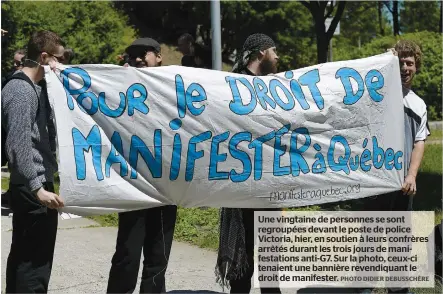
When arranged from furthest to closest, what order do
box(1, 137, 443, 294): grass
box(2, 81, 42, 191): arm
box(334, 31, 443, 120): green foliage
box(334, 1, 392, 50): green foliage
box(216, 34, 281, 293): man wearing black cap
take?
box(334, 1, 392, 50): green foliage, box(334, 31, 443, 120): green foliage, box(1, 137, 443, 294): grass, box(216, 34, 281, 293): man wearing black cap, box(2, 81, 42, 191): arm

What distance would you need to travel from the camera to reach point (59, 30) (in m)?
15.8

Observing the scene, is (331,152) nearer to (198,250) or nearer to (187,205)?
(187,205)

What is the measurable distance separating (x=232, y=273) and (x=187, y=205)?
569 mm

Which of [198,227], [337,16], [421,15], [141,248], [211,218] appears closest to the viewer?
[141,248]

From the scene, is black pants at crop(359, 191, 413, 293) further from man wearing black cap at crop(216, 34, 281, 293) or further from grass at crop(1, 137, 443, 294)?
man wearing black cap at crop(216, 34, 281, 293)

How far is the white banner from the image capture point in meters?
4.66

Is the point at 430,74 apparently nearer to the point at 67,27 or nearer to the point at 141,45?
the point at 67,27

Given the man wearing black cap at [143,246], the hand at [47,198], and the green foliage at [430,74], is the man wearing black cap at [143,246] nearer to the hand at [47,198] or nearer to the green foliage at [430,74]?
the hand at [47,198]

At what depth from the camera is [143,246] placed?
4902mm

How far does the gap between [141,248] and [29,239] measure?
0.69 metres

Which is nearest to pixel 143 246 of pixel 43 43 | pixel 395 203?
pixel 43 43

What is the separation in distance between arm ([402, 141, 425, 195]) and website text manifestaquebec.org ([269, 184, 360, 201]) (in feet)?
1.12

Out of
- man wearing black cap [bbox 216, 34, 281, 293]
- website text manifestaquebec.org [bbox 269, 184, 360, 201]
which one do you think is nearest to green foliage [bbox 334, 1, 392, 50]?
website text manifestaquebec.org [bbox 269, 184, 360, 201]

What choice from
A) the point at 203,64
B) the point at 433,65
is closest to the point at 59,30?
the point at 203,64
